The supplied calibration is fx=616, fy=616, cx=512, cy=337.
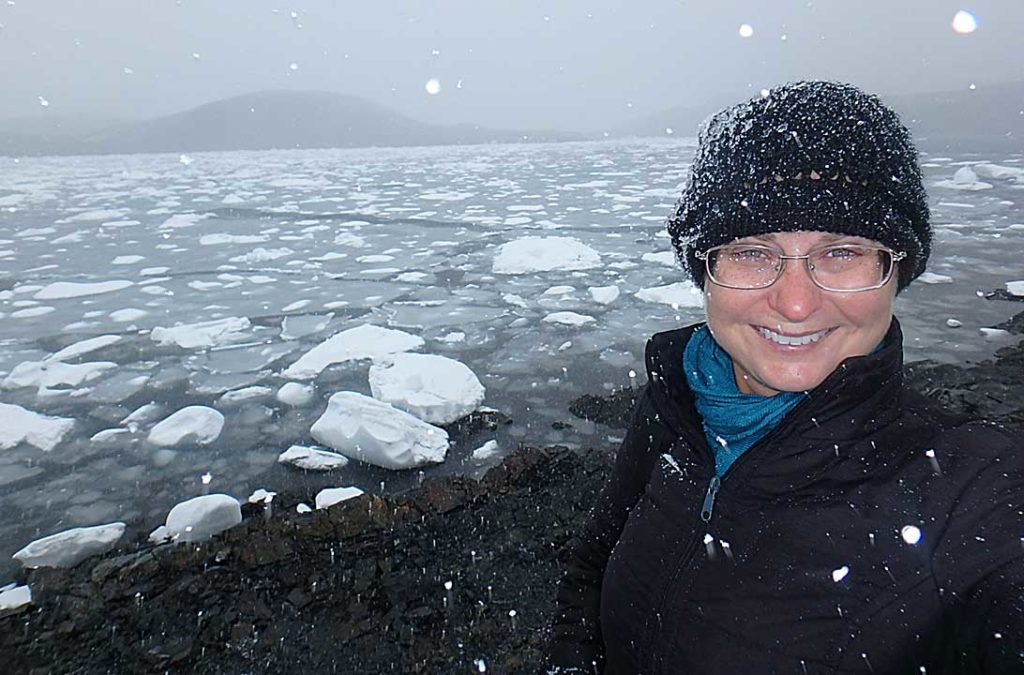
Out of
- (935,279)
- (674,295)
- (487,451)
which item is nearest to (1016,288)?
(935,279)

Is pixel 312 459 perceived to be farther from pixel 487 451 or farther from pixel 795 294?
pixel 795 294

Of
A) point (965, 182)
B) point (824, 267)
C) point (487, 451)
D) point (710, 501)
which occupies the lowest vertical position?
point (487, 451)

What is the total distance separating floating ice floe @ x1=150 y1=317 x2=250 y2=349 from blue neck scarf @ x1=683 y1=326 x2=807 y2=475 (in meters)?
5.17

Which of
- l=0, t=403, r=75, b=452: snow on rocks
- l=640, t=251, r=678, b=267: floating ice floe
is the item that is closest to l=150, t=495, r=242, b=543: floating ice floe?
l=0, t=403, r=75, b=452: snow on rocks

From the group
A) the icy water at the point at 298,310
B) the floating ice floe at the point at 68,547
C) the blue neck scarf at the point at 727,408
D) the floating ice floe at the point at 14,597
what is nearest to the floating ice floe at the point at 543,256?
the icy water at the point at 298,310

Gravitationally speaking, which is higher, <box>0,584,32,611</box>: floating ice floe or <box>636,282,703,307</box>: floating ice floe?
<box>636,282,703,307</box>: floating ice floe

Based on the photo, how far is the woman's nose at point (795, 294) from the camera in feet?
3.77

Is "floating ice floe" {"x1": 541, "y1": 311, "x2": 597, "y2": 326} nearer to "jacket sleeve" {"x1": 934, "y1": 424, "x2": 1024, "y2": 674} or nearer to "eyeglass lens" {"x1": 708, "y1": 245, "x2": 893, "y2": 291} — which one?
"eyeglass lens" {"x1": 708, "y1": 245, "x2": 893, "y2": 291}

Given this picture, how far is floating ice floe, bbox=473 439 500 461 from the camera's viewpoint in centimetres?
368

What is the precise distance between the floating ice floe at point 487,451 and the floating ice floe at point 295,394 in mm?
1426

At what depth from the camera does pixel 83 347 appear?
5422 millimetres

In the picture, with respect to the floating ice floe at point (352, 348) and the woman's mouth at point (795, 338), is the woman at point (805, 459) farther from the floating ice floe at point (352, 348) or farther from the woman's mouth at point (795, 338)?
the floating ice floe at point (352, 348)

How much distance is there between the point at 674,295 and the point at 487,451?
11.7ft

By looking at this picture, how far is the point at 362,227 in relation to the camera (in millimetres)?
11398
